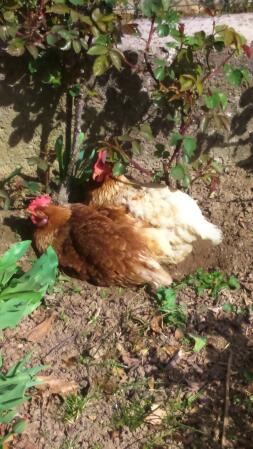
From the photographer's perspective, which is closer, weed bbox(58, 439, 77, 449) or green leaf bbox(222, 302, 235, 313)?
weed bbox(58, 439, 77, 449)

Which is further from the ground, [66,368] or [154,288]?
[154,288]

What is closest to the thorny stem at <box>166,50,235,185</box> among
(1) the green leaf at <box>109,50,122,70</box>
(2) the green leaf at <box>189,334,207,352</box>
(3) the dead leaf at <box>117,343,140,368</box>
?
(1) the green leaf at <box>109,50,122,70</box>

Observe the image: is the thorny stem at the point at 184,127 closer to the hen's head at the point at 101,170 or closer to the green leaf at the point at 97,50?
the hen's head at the point at 101,170

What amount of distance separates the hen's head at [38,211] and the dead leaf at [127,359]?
841 millimetres

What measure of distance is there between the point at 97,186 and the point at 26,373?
1471 mm

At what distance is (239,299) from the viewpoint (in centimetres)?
325

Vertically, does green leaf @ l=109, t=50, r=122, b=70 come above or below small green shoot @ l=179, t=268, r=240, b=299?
above

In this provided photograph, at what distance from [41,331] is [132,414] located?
65 cm

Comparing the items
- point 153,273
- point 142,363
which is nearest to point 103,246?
point 153,273

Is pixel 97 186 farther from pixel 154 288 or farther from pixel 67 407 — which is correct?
pixel 67 407

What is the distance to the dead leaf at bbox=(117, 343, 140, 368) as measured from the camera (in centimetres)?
291

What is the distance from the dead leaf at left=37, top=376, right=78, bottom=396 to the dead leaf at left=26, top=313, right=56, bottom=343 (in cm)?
25

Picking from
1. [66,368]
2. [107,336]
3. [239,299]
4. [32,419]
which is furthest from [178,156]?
[32,419]

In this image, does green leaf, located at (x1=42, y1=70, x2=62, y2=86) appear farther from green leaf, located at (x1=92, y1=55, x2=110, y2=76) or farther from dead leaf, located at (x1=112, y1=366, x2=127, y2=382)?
dead leaf, located at (x1=112, y1=366, x2=127, y2=382)
